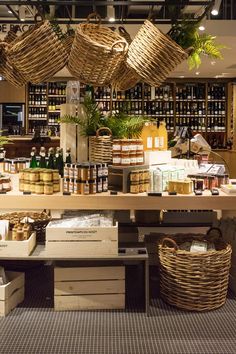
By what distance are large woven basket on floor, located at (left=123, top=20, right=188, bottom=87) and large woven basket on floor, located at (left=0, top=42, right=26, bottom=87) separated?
0.92m

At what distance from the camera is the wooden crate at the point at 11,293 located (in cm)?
359

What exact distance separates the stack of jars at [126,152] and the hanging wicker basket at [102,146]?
0.16 metres

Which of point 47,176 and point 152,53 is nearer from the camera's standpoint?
point 152,53

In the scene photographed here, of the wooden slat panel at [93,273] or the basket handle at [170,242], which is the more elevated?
the basket handle at [170,242]

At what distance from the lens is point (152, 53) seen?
11.1 ft

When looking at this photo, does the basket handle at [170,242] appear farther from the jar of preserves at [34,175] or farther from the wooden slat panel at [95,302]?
the jar of preserves at [34,175]

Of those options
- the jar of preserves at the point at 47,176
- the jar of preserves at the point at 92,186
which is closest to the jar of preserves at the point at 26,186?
the jar of preserves at the point at 47,176

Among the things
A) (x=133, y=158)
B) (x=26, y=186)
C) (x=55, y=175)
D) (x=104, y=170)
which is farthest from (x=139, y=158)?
(x=26, y=186)

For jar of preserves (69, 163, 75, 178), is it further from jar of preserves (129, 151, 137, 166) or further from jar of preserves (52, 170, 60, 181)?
jar of preserves (129, 151, 137, 166)

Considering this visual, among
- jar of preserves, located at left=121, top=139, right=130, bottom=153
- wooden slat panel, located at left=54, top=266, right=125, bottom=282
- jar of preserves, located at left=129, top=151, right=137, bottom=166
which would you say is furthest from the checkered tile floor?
jar of preserves, located at left=121, top=139, right=130, bottom=153

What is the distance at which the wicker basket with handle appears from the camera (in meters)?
3.38

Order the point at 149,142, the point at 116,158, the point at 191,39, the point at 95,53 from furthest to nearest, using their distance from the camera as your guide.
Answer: the point at 149,142 < the point at 116,158 < the point at 191,39 < the point at 95,53

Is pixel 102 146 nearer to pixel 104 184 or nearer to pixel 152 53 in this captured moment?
pixel 104 184

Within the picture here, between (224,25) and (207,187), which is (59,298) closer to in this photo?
(207,187)
